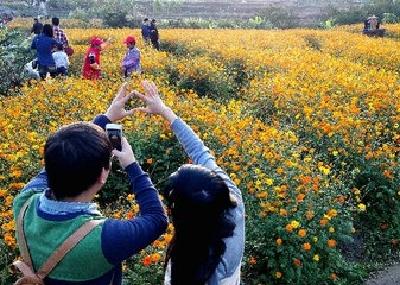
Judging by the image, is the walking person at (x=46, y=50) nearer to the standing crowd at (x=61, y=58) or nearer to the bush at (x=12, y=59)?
the standing crowd at (x=61, y=58)

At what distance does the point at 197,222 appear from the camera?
171 cm

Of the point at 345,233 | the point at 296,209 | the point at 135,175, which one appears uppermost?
the point at 135,175

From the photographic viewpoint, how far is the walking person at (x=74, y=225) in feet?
5.33

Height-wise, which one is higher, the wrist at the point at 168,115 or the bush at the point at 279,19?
the wrist at the point at 168,115

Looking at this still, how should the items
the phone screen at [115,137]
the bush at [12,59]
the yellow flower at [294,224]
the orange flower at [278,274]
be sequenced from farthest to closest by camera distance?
1. the bush at [12,59]
2. the orange flower at [278,274]
3. the yellow flower at [294,224]
4. the phone screen at [115,137]

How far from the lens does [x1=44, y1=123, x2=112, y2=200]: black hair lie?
63.6 inches

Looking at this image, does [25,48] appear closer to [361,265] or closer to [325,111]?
[325,111]

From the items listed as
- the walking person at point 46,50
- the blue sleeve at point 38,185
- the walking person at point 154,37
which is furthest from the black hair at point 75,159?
the walking person at point 154,37

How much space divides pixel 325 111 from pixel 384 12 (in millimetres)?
28456

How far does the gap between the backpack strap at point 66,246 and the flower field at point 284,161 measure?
1.21 meters

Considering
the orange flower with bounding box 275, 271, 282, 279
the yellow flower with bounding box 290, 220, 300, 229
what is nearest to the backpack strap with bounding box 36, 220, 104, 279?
the yellow flower with bounding box 290, 220, 300, 229

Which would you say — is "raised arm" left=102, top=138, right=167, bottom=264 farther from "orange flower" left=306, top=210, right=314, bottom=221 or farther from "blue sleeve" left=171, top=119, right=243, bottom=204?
"orange flower" left=306, top=210, right=314, bottom=221

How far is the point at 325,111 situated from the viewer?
5.72 meters

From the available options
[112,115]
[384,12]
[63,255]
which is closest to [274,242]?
[112,115]
